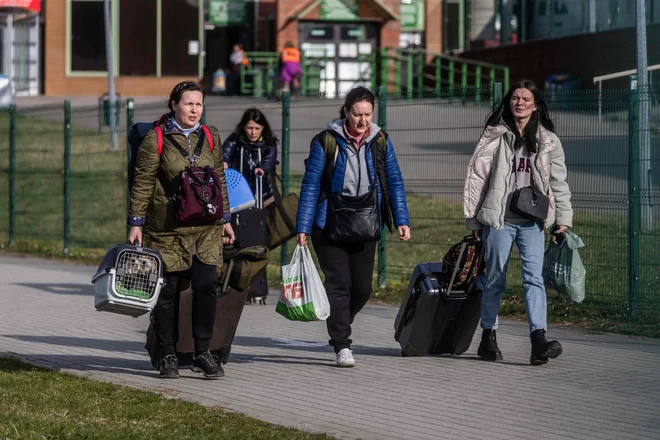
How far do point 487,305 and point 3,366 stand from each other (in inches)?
123

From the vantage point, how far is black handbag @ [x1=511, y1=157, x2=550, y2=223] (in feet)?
27.3

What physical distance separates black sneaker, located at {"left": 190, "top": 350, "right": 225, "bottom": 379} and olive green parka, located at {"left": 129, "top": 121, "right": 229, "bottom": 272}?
0.59 meters

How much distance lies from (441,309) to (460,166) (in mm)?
3490

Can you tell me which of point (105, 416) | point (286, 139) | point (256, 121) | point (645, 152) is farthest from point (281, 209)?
point (105, 416)

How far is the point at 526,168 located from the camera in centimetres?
848

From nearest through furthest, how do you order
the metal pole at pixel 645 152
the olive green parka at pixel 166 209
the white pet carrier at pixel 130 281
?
the white pet carrier at pixel 130 281, the olive green parka at pixel 166 209, the metal pole at pixel 645 152

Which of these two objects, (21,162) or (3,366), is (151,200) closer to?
(3,366)

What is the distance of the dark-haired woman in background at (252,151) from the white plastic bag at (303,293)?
128 inches

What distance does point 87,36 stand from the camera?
43.6 meters

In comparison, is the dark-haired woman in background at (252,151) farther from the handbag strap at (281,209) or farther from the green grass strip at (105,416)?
the green grass strip at (105,416)

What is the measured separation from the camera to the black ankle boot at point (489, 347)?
869 cm

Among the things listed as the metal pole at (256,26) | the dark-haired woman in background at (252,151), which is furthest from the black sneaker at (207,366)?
the metal pole at (256,26)

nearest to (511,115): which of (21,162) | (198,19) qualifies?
(21,162)

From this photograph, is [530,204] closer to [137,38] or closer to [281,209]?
[281,209]
